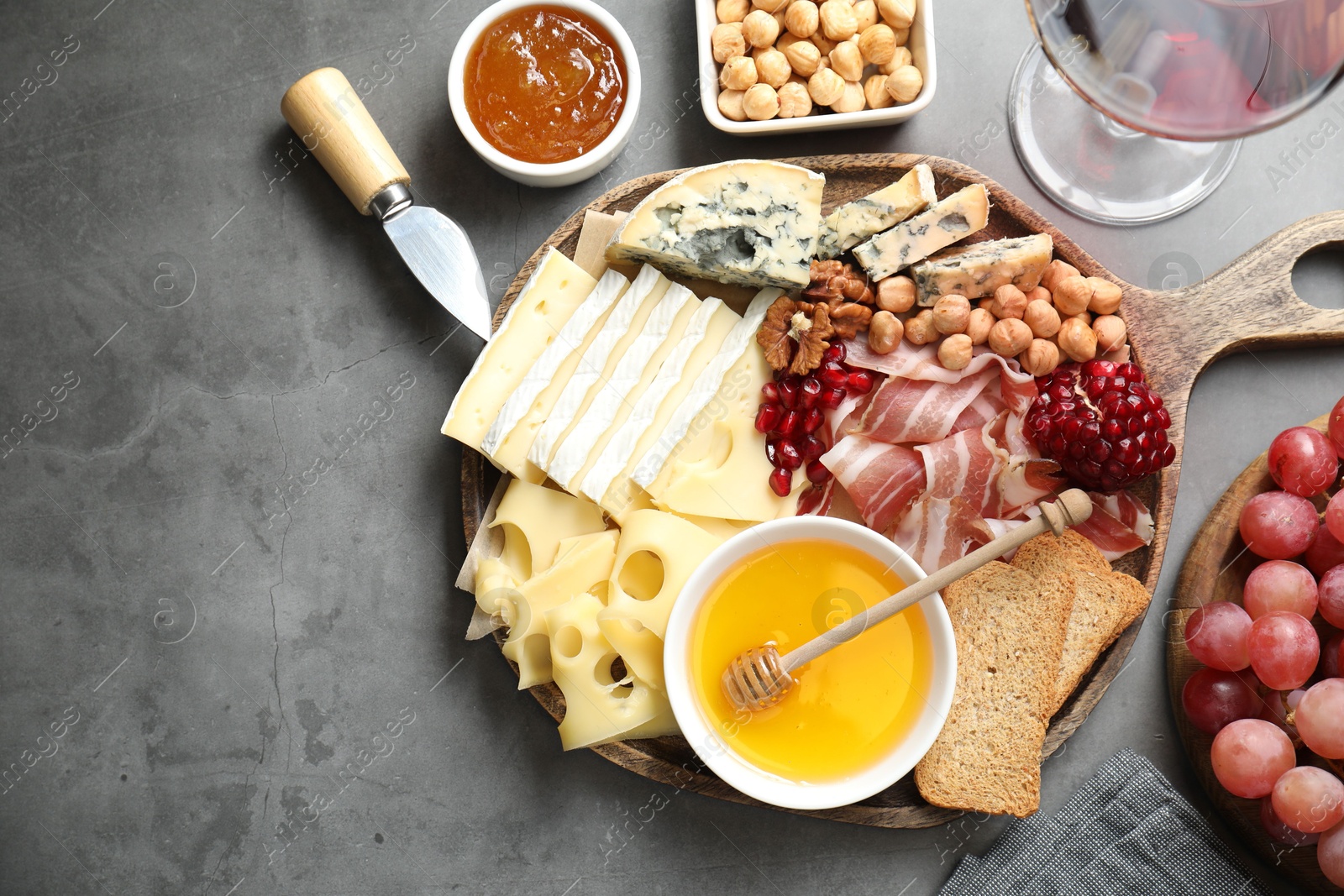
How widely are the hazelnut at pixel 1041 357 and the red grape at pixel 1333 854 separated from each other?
945 mm

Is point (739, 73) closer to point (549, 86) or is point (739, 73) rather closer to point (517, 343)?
point (549, 86)

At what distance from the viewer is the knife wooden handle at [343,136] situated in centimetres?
181

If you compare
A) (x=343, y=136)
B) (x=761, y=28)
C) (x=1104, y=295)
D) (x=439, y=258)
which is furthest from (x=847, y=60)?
(x=343, y=136)

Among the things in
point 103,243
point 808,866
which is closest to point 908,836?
point 808,866

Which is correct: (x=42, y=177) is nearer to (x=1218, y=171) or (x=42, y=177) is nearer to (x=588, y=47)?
(x=588, y=47)

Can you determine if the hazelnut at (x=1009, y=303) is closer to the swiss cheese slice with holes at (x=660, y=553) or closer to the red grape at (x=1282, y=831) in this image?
the swiss cheese slice with holes at (x=660, y=553)

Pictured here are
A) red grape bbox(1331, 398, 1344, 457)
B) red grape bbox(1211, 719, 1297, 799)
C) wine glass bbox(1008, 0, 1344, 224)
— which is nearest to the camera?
wine glass bbox(1008, 0, 1344, 224)

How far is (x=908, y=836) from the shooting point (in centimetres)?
186

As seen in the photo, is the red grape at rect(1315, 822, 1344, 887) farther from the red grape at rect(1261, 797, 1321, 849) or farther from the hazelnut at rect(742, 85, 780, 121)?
the hazelnut at rect(742, 85, 780, 121)

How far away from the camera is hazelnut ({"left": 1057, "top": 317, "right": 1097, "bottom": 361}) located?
5.62 ft

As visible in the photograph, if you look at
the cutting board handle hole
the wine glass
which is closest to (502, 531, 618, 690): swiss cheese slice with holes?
the wine glass

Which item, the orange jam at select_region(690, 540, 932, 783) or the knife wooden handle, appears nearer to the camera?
the orange jam at select_region(690, 540, 932, 783)

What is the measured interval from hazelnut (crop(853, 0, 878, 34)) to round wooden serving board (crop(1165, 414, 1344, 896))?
1.16 m

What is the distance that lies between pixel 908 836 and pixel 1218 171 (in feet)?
4.94
